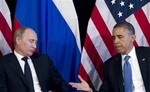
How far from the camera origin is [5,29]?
3551 millimetres

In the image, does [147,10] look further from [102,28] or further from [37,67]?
[37,67]

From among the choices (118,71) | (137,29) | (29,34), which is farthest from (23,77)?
(137,29)

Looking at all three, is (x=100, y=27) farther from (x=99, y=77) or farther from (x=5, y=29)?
(x=5, y=29)

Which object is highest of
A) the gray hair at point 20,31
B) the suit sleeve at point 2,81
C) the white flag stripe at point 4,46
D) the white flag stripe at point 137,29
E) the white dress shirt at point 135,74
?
the gray hair at point 20,31

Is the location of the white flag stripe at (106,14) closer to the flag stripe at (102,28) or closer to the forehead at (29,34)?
the flag stripe at (102,28)

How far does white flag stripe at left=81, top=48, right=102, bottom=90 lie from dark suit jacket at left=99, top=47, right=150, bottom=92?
0.88 feet

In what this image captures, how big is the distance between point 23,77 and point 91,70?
2.69 feet

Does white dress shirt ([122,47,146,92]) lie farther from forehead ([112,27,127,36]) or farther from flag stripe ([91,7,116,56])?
flag stripe ([91,7,116,56])

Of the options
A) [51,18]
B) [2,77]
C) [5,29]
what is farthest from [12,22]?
[2,77]

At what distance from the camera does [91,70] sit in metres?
3.75

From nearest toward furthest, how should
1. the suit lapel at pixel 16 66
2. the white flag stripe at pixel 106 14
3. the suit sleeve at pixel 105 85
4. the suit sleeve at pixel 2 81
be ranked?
1. the suit sleeve at pixel 2 81
2. the suit lapel at pixel 16 66
3. the suit sleeve at pixel 105 85
4. the white flag stripe at pixel 106 14

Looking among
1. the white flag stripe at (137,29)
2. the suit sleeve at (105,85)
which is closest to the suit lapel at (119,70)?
the suit sleeve at (105,85)

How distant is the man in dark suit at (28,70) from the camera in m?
3.19

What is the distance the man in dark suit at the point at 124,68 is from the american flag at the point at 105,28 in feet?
1.02
